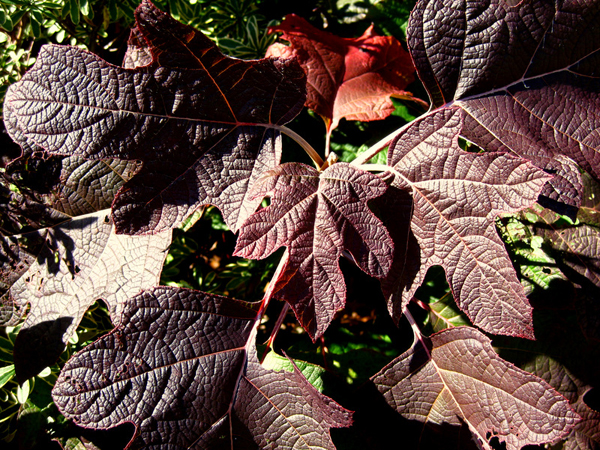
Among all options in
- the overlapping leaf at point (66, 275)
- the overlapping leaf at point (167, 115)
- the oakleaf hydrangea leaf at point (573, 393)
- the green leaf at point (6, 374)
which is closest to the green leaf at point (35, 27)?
the overlapping leaf at point (167, 115)

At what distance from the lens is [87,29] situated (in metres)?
1.56

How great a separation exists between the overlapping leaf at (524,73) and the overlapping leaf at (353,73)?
24 centimetres

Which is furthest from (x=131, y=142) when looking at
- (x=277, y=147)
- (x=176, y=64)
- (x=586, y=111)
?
(x=586, y=111)

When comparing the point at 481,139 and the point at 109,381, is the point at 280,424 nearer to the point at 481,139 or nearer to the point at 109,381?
the point at 109,381

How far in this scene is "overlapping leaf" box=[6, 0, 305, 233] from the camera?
→ 899 mm

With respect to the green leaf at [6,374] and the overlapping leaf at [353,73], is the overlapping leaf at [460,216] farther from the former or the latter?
the green leaf at [6,374]

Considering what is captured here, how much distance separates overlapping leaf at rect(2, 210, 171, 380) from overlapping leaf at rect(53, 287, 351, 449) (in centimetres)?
16

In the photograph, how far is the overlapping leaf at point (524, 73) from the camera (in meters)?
1.00

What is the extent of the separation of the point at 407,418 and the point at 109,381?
2.58 ft

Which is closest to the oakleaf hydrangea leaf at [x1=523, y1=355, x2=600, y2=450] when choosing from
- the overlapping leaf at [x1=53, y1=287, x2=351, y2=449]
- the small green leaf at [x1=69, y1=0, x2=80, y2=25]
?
the overlapping leaf at [x1=53, y1=287, x2=351, y2=449]

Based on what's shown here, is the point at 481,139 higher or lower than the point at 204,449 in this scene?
higher

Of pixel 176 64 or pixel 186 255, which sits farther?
pixel 186 255

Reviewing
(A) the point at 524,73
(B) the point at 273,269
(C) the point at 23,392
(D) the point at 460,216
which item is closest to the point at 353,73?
(A) the point at 524,73

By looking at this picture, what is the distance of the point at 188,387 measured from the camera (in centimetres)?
100
